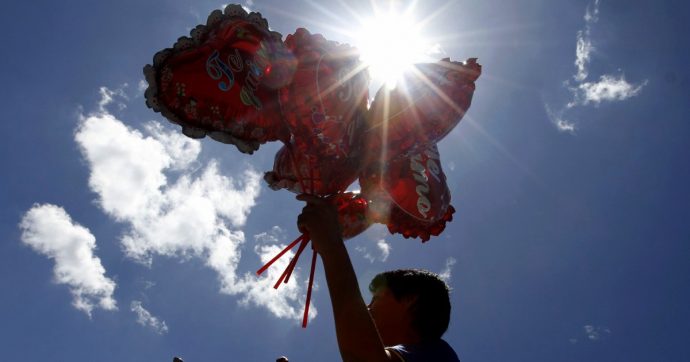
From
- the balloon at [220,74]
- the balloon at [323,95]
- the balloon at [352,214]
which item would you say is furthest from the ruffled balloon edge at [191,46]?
the balloon at [352,214]

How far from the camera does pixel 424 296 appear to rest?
2.09 meters

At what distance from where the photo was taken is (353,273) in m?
1.70

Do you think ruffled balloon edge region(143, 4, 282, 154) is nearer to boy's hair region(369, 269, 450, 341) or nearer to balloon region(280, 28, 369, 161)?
balloon region(280, 28, 369, 161)

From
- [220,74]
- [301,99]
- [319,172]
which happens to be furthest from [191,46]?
[319,172]

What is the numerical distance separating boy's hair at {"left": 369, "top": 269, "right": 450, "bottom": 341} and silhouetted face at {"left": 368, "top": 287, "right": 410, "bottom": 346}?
24mm

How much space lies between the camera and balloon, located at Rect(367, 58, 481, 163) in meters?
2.71

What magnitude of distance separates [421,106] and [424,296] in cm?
106

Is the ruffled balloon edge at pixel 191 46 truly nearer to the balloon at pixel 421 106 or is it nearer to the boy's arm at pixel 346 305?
the balloon at pixel 421 106

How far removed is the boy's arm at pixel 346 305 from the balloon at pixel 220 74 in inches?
43.5

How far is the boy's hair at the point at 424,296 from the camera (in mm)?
2037

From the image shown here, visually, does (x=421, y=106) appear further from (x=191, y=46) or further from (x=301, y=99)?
(x=191, y=46)

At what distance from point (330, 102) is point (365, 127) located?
0.97ft

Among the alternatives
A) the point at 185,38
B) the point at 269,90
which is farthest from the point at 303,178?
the point at 185,38

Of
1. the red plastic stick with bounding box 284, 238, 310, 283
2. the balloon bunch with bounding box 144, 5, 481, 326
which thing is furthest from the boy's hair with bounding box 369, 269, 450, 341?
the balloon bunch with bounding box 144, 5, 481, 326
